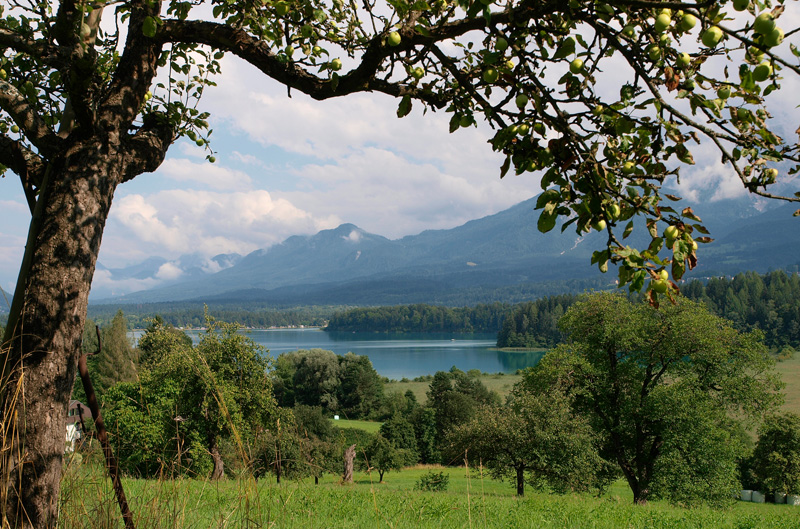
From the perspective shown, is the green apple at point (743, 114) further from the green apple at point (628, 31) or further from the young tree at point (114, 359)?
the young tree at point (114, 359)

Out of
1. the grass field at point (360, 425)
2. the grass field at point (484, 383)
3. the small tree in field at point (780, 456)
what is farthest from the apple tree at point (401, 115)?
the grass field at point (484, 383)

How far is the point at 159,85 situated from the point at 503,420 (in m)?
Result: 20.7

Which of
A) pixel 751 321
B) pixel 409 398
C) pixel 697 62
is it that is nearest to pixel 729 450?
pixel 697 62

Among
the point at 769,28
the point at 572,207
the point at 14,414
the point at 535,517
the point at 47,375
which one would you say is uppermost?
the point at 769,28

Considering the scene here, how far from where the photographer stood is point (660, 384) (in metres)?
19.8

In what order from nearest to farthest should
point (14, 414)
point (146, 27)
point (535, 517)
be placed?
point (14, 414) → point (146, 27) → point (535, 517)

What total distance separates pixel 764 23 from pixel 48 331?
3160mm

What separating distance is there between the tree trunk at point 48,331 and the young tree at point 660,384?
61.3 feet

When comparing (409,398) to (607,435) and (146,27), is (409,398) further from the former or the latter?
(146,27)

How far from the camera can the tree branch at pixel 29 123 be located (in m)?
2.94

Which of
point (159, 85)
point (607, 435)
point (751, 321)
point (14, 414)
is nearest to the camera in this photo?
point (14, 414)

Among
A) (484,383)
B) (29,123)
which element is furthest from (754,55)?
(484,383)

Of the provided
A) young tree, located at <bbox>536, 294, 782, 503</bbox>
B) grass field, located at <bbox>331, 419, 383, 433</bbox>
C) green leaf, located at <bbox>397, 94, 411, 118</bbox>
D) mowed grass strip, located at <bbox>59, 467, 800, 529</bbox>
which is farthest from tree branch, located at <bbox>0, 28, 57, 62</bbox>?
grass field, located at <bbox>331, 419, 383, 433</bbox>

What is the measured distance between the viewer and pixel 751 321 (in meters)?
97.9
